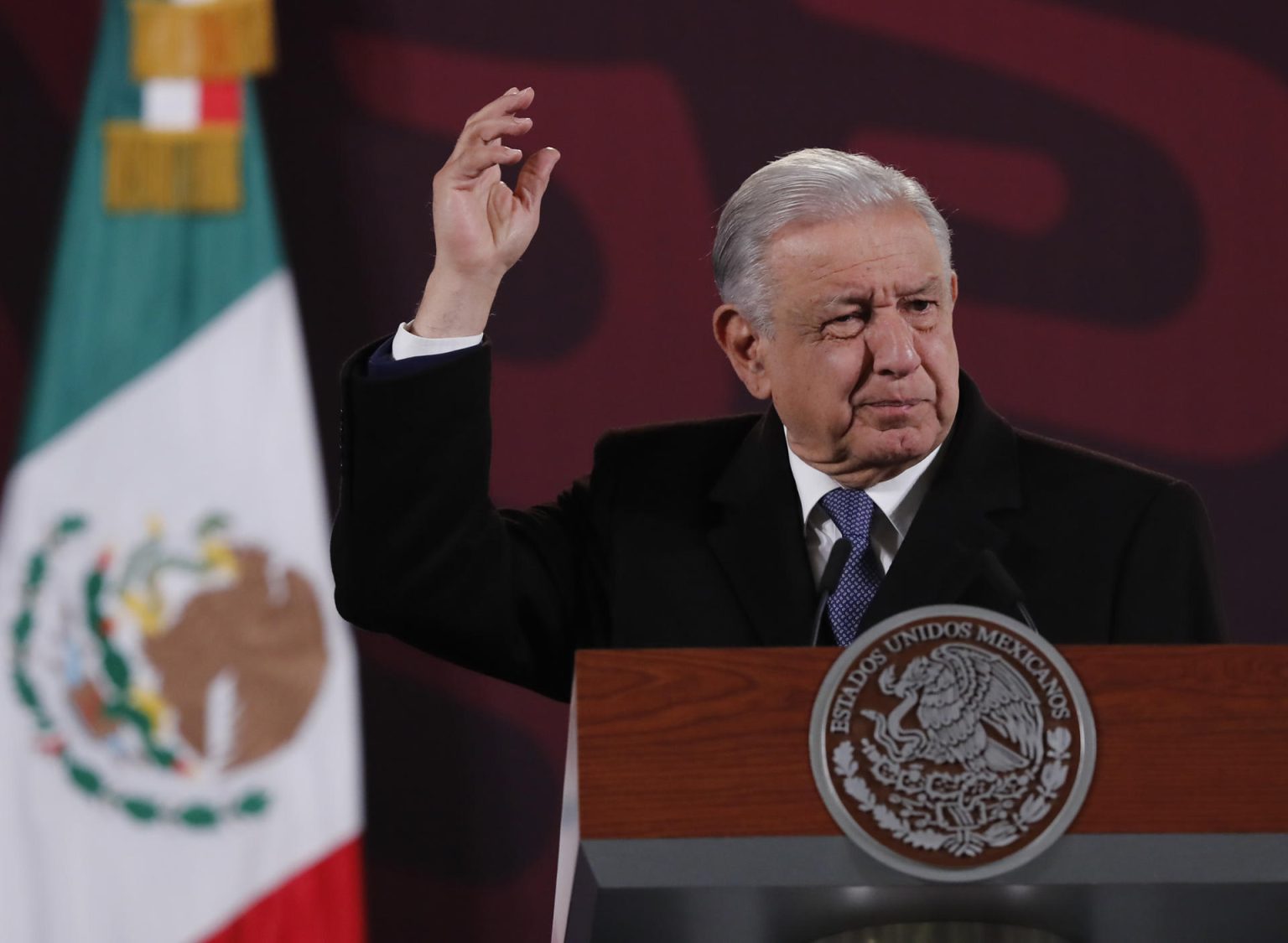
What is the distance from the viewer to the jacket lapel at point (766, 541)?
1.91 meters

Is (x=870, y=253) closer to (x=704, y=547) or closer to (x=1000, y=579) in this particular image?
(x=704, y=547)

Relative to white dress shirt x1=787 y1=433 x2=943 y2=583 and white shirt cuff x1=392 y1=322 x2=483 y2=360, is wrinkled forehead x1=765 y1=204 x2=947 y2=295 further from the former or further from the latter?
white shirt cuff x1=392 y1=322 x2=483 y2=360

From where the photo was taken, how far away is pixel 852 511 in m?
2.02

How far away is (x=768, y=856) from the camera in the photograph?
1.32 meters

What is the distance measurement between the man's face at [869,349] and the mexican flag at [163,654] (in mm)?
1658

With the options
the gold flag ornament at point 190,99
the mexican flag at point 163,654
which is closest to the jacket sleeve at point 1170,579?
the mexican flag at point 163,654

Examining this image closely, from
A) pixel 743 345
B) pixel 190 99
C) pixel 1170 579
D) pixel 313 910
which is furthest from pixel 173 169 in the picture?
pixel 1170 579

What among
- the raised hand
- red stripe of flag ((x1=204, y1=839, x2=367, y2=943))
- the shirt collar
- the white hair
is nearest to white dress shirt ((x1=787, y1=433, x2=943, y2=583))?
the shirt collar

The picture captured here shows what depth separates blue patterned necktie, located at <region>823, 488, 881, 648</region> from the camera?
1.92 m

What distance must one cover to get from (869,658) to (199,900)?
2452mm

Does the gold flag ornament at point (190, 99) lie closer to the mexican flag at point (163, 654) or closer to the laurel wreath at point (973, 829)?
the mexican flag at point (163, 654)

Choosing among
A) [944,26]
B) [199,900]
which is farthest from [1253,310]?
[199,900]

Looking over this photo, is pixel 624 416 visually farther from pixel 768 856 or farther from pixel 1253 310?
pixel 768 856

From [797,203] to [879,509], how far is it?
38cm
